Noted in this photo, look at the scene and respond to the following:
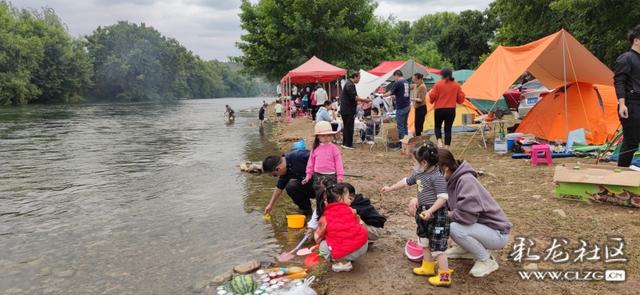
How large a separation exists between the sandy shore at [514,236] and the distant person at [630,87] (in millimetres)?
1107

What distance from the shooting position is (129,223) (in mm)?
6539

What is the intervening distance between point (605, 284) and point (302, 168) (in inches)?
135

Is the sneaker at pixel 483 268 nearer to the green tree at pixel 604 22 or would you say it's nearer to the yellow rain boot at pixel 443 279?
the yellow rain boot at pixel 443 279

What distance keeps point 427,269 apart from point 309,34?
27.3m

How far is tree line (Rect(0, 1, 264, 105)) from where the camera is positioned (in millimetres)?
53781

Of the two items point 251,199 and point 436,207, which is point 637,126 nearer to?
point 436,207

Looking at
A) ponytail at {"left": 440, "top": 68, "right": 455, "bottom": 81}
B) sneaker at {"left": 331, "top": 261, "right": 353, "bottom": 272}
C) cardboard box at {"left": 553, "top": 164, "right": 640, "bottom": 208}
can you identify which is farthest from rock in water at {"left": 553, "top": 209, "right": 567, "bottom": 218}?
ponytail at {"left": 440, "top": 68, "right": 455, "bottom": 81}

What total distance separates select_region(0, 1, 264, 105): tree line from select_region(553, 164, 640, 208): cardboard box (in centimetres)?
3002

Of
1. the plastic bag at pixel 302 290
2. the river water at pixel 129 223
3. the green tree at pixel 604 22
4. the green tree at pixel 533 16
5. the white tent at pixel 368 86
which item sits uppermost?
the green tree at pixel 533 16

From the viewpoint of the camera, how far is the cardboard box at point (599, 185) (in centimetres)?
525

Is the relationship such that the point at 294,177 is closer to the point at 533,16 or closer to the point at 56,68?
the point at 533,16

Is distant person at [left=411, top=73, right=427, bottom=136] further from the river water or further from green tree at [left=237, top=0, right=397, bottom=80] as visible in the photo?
green tree at [left=237, top=0, right=397, bottom=80]

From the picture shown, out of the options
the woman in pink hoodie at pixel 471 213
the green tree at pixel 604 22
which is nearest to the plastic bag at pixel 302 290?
the woman in pink hoodie at pixel 471 213

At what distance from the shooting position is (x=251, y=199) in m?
7.67
